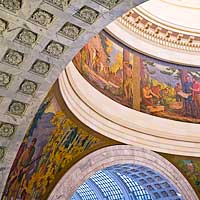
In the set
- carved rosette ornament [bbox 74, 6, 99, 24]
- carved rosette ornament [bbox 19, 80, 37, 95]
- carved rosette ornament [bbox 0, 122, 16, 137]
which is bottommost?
carved rosette ornament [bbox 0, 122, 16, 137]

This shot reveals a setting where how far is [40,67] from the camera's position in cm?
658

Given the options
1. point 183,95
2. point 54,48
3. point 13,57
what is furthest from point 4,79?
point 183,95

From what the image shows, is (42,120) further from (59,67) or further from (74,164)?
(59,67)

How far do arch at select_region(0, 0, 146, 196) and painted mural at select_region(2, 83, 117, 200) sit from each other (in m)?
2.23

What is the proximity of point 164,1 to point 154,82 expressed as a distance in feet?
9.70

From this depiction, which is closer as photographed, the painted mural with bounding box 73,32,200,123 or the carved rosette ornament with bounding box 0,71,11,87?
the carved rosette ornament with bounding box 0,71,11,87

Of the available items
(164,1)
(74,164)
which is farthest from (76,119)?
(164,1)

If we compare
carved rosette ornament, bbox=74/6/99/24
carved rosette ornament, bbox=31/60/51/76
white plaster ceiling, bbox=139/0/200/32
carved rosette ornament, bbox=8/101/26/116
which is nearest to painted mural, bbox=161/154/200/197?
white plaster ceiling, bbox=139/0/200/32

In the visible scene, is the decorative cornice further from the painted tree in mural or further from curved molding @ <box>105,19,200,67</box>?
the painted tree in mural

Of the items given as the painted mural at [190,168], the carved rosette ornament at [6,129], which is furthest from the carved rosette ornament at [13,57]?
the painted mural at [190,168]

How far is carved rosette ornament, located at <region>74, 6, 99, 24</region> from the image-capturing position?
5.83 m

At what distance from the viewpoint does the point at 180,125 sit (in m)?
14.8

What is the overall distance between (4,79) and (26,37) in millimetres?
795

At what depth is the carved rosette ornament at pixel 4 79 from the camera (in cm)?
645
